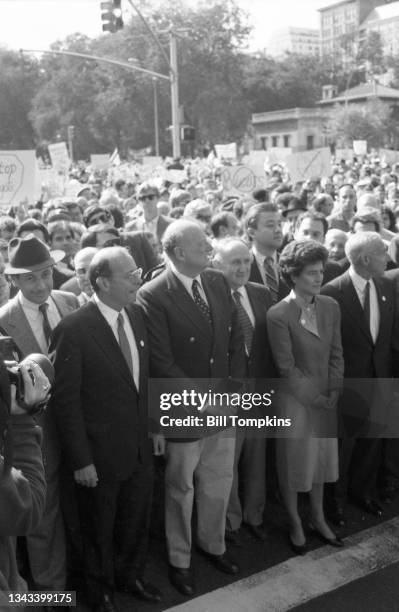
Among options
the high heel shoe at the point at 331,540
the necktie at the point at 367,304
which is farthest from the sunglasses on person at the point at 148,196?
the high heel shoe at the point at 331,540

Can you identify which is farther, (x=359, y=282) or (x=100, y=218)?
(x=100, y=218)

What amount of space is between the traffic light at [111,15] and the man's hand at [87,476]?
12.8m

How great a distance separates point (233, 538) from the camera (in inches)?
167

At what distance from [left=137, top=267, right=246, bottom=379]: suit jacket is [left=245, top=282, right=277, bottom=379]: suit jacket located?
0.36 metres

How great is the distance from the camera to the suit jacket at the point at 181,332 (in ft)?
12.6

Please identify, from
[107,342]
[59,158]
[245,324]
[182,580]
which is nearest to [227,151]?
[59,158]

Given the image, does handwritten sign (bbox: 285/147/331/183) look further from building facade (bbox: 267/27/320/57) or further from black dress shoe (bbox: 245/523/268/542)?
building facade (bbox: 267/27/320/57)

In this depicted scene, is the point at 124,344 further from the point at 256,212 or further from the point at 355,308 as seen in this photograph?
the point at 256,212

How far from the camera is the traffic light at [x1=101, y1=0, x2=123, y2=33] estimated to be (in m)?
14.4

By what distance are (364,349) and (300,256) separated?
0.83 m

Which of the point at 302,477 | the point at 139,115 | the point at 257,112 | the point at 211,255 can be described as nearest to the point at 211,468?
the point at 302,477

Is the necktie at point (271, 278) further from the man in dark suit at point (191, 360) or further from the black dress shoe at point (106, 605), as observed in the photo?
the black dress shoe at point (106, 605)

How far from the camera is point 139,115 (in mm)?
58312

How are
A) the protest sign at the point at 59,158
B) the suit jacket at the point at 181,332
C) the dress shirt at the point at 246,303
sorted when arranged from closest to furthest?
the suit jacket at the point at 181,332 → the dress shirt at the point at 246,303 → the protest sign at the point at 59,158
